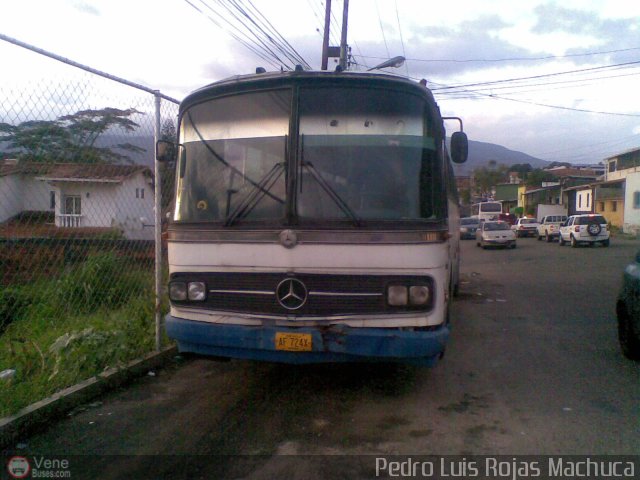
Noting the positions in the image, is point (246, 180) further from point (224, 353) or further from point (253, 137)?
point (224, 353)

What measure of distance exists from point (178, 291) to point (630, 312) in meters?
4.98

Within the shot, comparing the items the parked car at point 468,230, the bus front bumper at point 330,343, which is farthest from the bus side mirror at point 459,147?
the parked car at point 468,230

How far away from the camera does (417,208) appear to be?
521cm

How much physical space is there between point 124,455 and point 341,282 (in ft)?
7.12

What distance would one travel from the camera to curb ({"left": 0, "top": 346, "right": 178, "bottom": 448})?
473 centimetres

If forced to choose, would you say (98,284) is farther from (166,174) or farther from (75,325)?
(166,174)

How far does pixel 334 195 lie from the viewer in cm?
520

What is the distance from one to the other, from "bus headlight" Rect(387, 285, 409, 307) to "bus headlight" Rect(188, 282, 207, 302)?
170cm

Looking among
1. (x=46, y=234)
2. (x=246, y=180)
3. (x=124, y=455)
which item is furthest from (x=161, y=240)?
(x=124, y=455)

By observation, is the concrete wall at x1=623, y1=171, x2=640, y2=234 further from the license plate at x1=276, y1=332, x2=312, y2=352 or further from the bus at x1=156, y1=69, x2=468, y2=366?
the license plate at x1=276, y1=332, x2=312, y2=352

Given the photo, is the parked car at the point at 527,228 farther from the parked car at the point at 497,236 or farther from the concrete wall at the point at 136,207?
the concrete wall at the point at 136,207

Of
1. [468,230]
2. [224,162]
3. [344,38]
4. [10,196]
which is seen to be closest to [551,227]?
[468,230]

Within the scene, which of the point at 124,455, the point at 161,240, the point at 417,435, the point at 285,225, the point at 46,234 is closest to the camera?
the point at 124,455

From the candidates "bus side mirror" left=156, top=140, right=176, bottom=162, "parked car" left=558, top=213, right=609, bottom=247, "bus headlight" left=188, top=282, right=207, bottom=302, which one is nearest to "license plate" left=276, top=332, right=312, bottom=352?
"bus headlight" left=188, top=282, right=207, bottom=302
